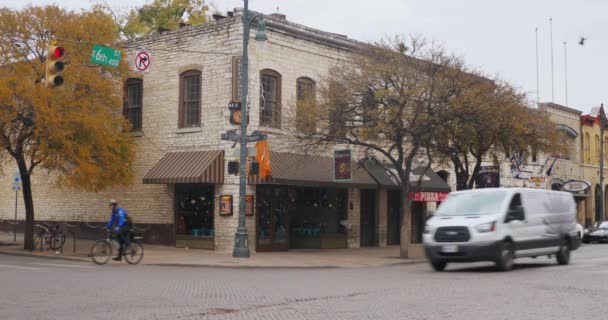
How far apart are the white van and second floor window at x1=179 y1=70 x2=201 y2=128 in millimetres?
12324

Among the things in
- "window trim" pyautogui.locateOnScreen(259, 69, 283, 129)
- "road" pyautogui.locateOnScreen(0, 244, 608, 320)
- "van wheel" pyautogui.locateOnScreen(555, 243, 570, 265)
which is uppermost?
"window trim" pyautogui.locateOnScreen(259, 69, 283, 129)

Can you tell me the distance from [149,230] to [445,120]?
12490 mm

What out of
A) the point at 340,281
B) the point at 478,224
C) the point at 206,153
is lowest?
the point at 340,281

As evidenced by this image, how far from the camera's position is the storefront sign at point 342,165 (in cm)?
2708

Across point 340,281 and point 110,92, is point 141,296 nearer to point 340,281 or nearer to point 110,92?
point 340,281

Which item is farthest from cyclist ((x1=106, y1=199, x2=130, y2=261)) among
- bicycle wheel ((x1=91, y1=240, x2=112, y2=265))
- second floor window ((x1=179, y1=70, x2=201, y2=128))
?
second floor window ((x1=179, y1=70, x2=201, y2=128))

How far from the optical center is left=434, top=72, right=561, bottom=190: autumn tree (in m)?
25.5

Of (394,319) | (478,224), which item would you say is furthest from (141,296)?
(478,224)

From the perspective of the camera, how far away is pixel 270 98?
2919 cm

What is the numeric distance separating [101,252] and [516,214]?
444 inches

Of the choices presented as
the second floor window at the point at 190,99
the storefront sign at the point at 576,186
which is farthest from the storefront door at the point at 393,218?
the storefront sign at the point at 576,186

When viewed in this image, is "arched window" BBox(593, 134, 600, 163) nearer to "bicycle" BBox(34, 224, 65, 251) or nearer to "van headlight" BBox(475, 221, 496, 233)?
"van headlight" BBox(475, 221, 496, 233)

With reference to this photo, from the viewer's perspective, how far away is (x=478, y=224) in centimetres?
1841

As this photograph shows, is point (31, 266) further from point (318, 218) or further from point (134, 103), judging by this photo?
point (318, 218)
